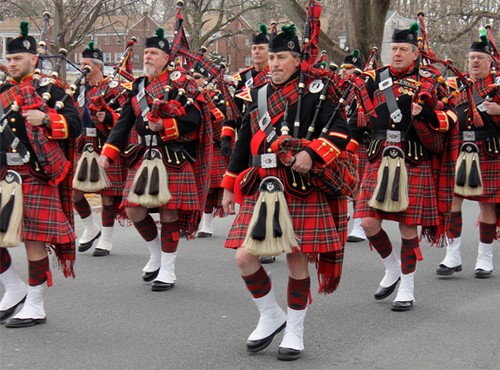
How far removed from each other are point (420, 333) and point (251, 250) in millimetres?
1608

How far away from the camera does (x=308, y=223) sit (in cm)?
498

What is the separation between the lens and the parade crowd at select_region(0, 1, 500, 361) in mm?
4977

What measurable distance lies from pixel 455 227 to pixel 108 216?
3.48 metres

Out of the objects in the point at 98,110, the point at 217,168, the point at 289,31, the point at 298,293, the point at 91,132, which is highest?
the point at 289,31

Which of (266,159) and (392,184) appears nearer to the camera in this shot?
(266,159)

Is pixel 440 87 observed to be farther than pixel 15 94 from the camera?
Yes

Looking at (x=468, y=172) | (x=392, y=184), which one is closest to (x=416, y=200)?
(x=392, y=184)

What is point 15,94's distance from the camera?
5.58m

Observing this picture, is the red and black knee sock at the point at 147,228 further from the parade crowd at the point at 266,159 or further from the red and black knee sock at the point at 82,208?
the red and black knee sock at the point at 82,208

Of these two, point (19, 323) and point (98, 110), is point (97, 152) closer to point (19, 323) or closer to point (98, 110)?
point (98, 110)

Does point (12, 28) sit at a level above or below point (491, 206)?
above

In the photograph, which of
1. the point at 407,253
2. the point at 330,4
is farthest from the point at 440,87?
the point at 330,4

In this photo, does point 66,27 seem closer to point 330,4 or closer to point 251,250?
point 251,250

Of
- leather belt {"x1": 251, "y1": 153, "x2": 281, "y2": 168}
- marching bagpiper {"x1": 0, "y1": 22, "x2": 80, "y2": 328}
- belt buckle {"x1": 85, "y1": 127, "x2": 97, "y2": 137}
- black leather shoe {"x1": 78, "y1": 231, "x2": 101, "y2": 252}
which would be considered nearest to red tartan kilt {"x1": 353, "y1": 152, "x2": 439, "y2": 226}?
Answer: leather belt {"x1": 251, "y1": 153, "x2": 281, "y2": 168}
